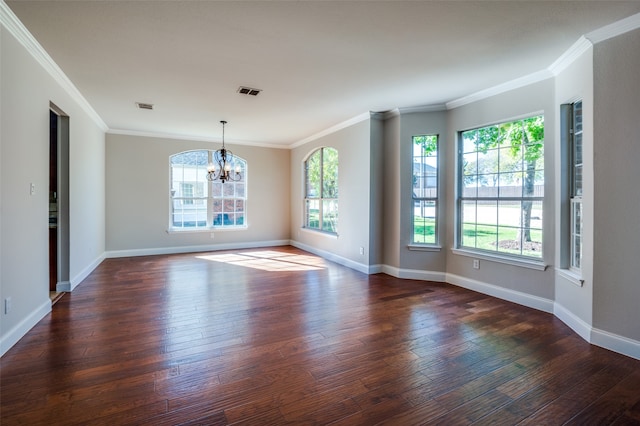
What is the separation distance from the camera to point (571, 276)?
306 cm

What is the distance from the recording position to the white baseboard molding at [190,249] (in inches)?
255

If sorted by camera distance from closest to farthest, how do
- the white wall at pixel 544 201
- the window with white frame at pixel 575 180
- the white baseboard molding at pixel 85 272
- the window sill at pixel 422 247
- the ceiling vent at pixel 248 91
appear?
the window with white frame at pixel 575 180 → the white wall at pixel 544 201 → the ceiling vent at pixel 248 91 → the white baseboard molding at pixel 85 272 → the window sill at pixel 422 247

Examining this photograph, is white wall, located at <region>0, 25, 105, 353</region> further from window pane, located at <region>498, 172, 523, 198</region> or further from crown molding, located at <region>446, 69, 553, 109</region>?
window pane, located at <region>498, 172, 523, 198</region>

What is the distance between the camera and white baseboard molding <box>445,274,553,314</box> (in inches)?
138

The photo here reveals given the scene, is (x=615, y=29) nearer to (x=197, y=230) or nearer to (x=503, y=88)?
(x=503, y=88)

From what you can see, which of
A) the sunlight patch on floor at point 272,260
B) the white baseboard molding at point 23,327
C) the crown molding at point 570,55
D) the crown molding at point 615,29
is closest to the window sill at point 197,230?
the sunlight patch on floor at point 272,260

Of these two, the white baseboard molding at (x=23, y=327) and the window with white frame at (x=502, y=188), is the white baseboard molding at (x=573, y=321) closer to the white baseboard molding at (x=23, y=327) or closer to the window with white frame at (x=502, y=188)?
the window with white frame at (x=502, y=188)

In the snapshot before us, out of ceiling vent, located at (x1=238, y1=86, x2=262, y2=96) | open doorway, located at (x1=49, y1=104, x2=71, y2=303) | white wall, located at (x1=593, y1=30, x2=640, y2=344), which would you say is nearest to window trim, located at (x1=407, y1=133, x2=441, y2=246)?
white wall, located at (x1=593, y1=30, x2=640, y2=344)

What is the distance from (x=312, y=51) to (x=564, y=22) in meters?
2.09

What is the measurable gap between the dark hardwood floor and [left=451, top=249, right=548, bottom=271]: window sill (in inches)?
20.8

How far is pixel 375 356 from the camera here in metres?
2.47

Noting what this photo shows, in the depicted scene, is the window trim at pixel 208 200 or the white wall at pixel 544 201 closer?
the white wall at pixel 544 201

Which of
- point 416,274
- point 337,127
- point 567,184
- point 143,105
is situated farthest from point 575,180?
point 143,105

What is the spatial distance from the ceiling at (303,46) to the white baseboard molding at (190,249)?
322cm
